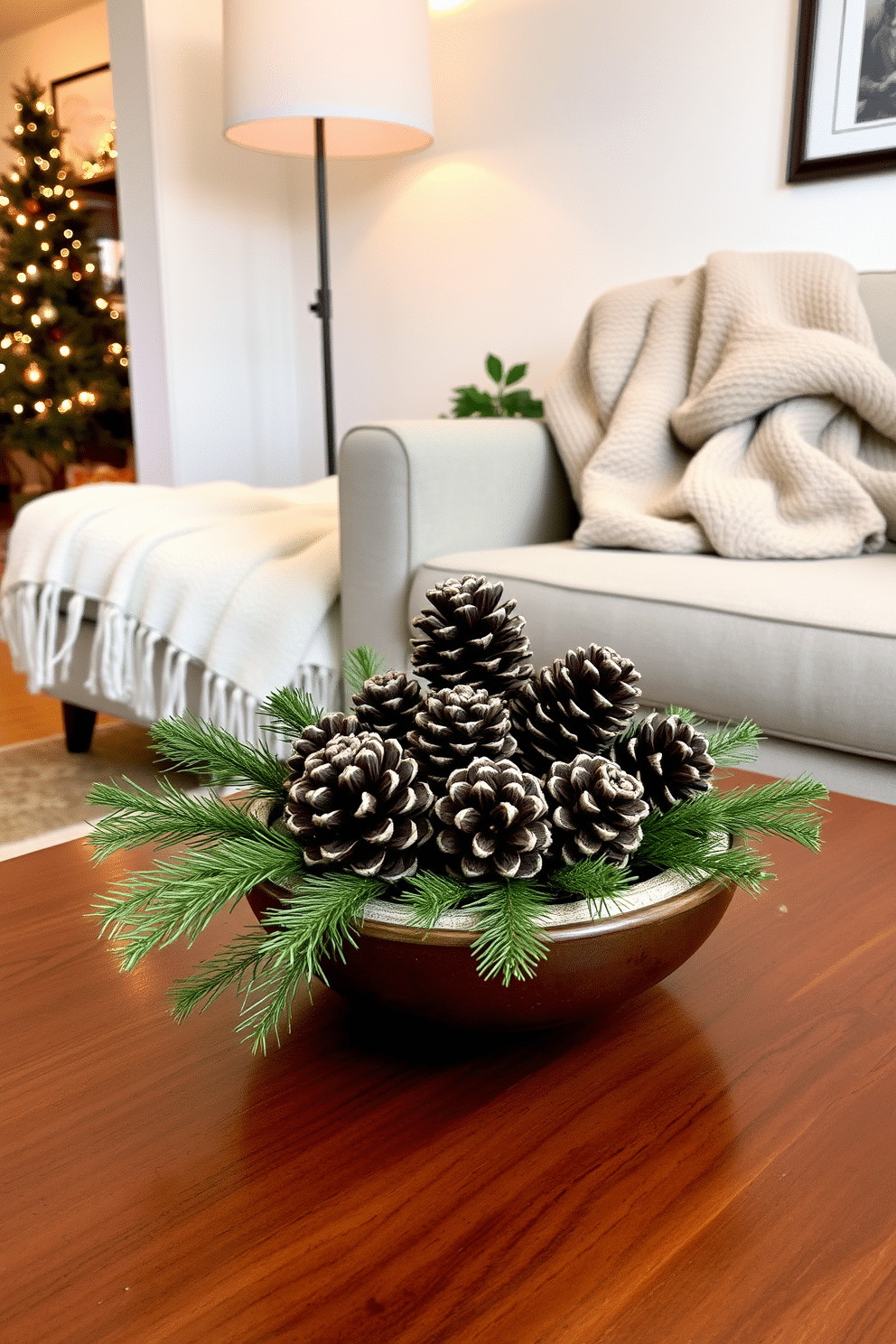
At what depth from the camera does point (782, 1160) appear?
38 centimetres

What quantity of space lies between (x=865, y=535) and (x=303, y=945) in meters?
1.32

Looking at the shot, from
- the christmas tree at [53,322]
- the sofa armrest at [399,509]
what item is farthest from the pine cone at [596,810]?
the christmas tree at [53,322]

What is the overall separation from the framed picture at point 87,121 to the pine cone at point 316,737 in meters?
4.66

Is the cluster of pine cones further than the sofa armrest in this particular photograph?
No

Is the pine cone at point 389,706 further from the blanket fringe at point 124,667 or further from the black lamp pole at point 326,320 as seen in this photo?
the black lamp pole at point 326,320

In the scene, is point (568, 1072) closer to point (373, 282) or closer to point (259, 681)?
point (259, 681)

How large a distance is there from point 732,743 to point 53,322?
15.2 ft

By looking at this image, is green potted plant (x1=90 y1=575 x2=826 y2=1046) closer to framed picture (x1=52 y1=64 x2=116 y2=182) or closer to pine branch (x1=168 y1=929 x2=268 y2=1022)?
pine branch (x1=168 y1=929 x2=268 y2=1022)

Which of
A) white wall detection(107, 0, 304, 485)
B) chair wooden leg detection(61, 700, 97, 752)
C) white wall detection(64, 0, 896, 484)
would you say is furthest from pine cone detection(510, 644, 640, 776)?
white wall detection(107, 0, 304, 485)

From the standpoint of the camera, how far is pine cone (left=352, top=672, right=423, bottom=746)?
0.48m

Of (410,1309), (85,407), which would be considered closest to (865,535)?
(410,1309)

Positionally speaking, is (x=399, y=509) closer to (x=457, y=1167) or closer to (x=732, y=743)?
(x=732, y=743)

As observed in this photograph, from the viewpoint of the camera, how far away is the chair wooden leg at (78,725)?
78.7 inches

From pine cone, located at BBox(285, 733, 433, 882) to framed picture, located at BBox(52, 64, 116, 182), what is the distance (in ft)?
15.5
